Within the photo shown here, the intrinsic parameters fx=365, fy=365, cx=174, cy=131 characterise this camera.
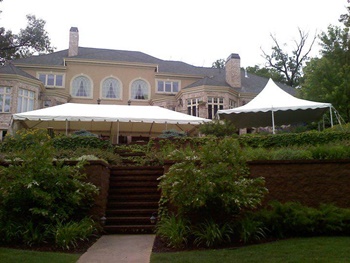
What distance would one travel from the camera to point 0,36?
115 feet

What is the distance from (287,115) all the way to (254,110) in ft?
10.1

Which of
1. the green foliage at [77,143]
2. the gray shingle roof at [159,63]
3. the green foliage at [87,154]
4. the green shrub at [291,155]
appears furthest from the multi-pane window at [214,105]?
the green shrub at [291,155]

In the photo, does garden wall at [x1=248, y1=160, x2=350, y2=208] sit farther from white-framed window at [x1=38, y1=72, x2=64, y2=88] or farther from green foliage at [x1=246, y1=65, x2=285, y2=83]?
green foliage at [x1=246, y1=65, x2=285, y2=83]

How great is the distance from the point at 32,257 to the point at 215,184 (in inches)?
132

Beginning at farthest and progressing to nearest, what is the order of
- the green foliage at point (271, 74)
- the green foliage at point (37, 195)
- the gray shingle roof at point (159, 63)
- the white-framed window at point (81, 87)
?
the green foliage at point (271, 74), the white-framed window at point (81, 87), the gray shingle roof at point (159, 63), the green foliage at point (37, 195)

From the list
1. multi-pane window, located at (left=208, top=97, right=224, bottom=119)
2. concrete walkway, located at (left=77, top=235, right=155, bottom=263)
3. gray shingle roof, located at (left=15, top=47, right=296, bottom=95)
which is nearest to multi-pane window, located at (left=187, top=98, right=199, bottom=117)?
multi-pane window, located at (left=208, top=97, right=224, bottom=119)

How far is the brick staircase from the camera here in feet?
27.0

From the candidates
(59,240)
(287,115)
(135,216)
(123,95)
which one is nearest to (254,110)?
(287,115)

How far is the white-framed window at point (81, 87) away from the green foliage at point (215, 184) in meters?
23.9

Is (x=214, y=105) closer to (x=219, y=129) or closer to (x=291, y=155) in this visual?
(x=219, y=129)

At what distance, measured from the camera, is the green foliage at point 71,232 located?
6.73m

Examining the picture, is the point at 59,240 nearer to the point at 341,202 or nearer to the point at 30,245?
the point at 30,245

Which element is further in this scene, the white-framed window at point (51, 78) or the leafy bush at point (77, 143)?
the white-framed window at point (51, 78)

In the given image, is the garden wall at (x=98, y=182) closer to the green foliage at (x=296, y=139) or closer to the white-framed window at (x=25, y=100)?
the green foliage at (x=296, y=139)
